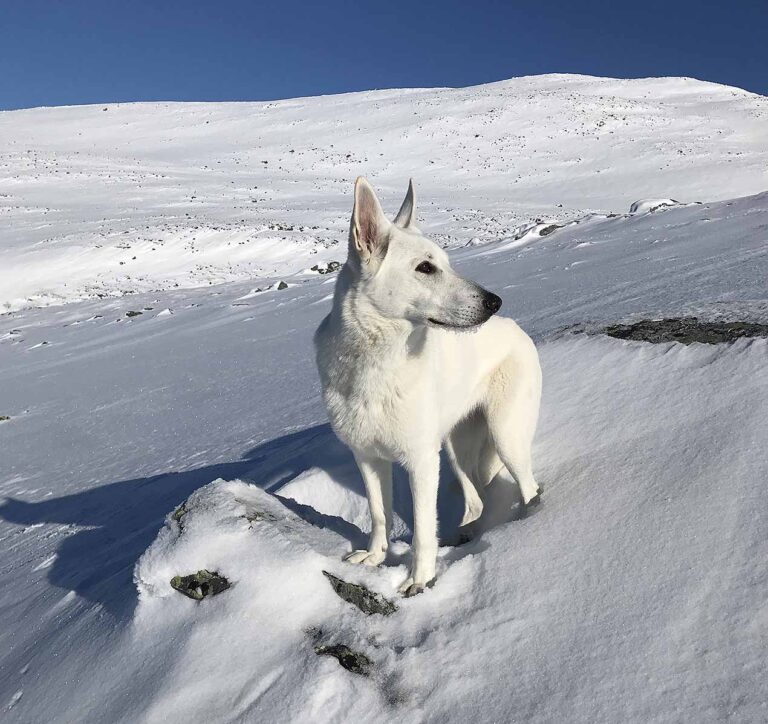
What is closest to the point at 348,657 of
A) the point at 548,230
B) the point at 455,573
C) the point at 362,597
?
the point at 362,597

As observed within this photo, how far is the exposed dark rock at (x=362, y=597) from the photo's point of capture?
8.06 ft

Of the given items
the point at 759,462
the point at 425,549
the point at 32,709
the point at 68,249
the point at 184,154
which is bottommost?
the point at 32,709

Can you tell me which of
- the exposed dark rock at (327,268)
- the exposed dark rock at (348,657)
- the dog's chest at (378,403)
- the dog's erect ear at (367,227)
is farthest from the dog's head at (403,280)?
the exposed dark rock at (327,268)

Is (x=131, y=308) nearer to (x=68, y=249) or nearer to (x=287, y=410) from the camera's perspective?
(x=68, y=249)

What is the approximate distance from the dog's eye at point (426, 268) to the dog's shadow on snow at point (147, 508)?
1255 millimetres

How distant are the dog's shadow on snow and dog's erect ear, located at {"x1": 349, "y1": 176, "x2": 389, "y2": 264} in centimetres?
128

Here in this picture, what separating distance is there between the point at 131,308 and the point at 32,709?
508 inches

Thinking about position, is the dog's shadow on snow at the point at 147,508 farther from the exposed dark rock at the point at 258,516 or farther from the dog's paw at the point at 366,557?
the exposed dark rock at the point at 258,516

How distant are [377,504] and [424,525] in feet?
1.02

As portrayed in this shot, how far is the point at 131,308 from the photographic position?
14336 millimetres

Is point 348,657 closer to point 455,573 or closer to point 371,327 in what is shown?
point 455,573

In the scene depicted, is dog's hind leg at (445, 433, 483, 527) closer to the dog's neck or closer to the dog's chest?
the dog's chest

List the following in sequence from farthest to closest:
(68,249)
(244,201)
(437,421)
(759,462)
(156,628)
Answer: (244,201)
(68,249)
(437,421)
(759,462)
(156,628)

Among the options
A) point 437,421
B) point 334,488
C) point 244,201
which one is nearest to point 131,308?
point 334,488
